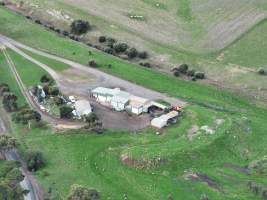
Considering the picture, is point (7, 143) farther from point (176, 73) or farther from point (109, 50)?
point (109, 50)

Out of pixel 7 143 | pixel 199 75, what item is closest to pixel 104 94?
pixel 199 75

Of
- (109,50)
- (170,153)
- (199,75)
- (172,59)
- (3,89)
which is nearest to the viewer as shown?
(170,153)

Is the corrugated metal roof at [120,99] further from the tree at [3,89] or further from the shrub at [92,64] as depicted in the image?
the tree at [3,89]

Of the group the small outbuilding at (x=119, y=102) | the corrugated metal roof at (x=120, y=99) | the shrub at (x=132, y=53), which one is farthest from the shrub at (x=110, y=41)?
the small outbuilding at (x=119, y=102)

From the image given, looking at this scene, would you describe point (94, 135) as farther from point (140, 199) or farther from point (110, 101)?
point (140, 199)

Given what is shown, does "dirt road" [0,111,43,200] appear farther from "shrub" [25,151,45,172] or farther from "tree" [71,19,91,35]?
"tree" [71,19,91,35]

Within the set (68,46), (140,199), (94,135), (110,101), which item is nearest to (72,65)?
(68,46)

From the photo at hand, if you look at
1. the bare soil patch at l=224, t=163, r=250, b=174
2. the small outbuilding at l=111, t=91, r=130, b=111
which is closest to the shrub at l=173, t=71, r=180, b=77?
the small outbuilding at l=111, t=91, r=130, b=111
